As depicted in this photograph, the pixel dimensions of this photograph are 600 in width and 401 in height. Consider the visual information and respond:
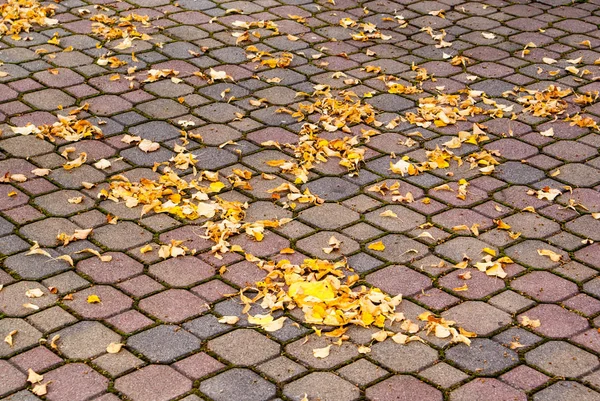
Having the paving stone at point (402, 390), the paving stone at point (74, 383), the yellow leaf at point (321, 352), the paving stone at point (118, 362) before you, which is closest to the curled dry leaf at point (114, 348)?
the paving stone at point (118, 362)

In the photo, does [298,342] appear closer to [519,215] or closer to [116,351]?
[116,351]

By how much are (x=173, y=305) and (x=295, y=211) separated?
1051 mm

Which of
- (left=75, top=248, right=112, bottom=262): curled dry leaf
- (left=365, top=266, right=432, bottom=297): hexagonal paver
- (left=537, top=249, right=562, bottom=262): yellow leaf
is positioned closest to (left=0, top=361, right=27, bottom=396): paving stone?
(left=75, top=248, right=112, bottom=262): curled dry leaf

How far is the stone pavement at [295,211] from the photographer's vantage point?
3926mm

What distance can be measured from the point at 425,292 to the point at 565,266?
30.3 inches

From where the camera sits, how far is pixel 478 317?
4289 millimetres

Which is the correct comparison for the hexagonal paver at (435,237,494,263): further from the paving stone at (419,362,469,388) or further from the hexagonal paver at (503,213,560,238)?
the paving stone at (419,362,469,388)

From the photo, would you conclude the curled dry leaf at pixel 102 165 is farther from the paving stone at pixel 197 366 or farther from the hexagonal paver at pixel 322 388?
the hexagonal paver at pixel 322 388

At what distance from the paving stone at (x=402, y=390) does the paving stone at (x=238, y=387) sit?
0.41 meters

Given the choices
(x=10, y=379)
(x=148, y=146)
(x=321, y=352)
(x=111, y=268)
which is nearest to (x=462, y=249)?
(x=321, y=352)

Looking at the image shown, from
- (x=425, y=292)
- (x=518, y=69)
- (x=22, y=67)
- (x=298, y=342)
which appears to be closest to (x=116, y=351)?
(x=298, y=342)

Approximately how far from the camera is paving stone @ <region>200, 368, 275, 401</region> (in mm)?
3752

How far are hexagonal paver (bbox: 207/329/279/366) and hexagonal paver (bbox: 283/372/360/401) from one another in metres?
0.21

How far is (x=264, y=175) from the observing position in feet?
17.7
